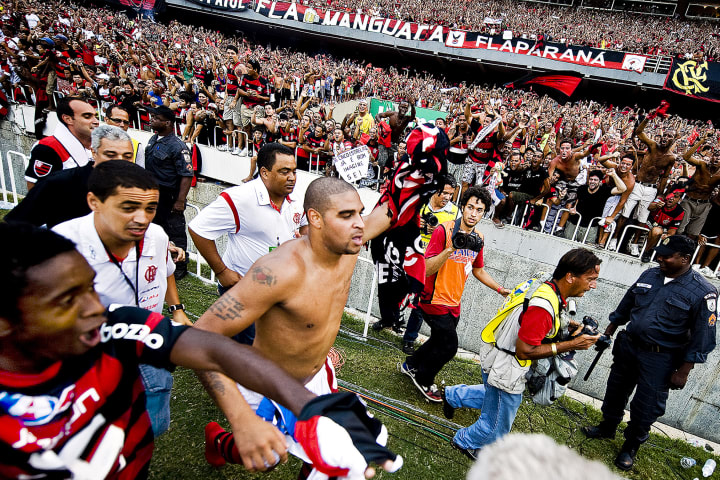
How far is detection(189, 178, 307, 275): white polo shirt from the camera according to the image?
3.48 meters

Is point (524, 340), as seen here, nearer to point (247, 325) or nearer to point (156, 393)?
point (247, 325)

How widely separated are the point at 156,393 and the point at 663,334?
4548 mm

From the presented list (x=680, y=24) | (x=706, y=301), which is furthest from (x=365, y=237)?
(x=680, y=24)

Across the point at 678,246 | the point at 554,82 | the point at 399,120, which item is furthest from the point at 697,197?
the point at 554,82

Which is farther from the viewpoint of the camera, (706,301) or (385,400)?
(385,400)

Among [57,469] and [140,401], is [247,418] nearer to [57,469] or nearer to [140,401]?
[140,401]

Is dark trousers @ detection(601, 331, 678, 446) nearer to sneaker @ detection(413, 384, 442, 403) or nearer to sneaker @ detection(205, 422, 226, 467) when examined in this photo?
sneaker @ detection(413, 384, 442, 403)

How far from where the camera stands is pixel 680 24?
2858cm

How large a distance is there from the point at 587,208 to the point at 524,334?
5.32 meters

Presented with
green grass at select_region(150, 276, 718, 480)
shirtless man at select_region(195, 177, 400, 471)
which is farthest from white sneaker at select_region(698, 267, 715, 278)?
shirtless man at select_region(195, 177, 400, 471)

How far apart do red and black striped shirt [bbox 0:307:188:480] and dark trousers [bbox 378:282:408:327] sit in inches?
65.8

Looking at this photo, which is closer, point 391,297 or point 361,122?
point 391,297

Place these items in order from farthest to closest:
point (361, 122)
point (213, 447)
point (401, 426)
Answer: point (361, 122) < point (401, 426) < point (213, 447)

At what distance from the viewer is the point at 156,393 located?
89.6 inches
